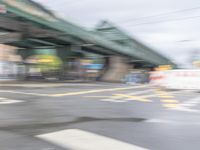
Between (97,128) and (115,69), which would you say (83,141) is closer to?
(97,128)

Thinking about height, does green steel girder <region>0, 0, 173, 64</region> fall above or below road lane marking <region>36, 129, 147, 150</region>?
above

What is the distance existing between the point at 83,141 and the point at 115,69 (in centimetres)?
3438

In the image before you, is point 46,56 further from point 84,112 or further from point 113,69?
point 84,112

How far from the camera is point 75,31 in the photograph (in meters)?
32.1

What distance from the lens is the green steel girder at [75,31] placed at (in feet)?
84.2

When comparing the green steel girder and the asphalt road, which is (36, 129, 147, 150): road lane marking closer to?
the asphalt road

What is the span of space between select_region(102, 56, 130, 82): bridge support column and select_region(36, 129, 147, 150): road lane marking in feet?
108

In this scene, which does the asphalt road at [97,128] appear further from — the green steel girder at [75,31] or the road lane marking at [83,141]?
the green steel girder at [75,31]

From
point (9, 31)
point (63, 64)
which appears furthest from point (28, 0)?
point (63, 64)

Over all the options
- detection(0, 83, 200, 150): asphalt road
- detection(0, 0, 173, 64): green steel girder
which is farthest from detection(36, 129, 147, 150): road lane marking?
detection(0, 0, 173, 64): green steel girder

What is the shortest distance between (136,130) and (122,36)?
98.2ft

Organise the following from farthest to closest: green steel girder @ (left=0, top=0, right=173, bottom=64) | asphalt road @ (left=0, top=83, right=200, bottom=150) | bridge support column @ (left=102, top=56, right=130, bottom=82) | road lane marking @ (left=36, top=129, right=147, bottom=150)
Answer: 1. bridge support column @ (left=102, top=56, right=130, bottom=82)
2. green steel girder @ (left=0, top=0, right=173, bottom=64)
3. asphalt road @ (left=0, top=83, right=200, bottom=150)
4. road lane marking @ (left=36, top=129, right=147, bottom=150)

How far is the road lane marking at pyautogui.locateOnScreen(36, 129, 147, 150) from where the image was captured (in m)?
6.09

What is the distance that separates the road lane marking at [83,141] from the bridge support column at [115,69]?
108 feet
